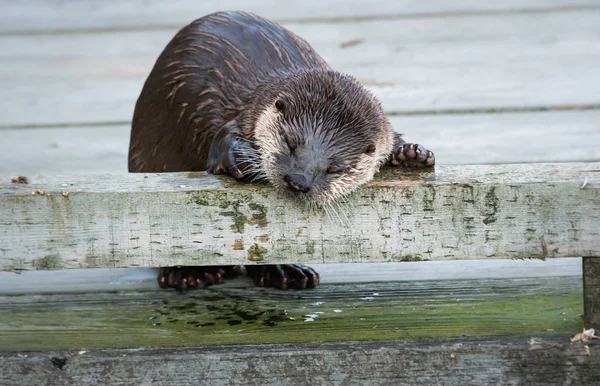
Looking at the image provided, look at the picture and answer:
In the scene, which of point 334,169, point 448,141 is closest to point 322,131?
point 334,169

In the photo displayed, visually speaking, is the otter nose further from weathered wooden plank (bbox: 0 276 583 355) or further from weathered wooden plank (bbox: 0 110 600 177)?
weathered wooden plank (bbox: 0 110 600 177)

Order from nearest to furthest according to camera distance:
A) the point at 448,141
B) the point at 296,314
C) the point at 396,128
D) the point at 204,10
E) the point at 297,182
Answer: the point at 297,182, the point at 296,314, the point at 448,141, the point at 396,128, the point at 204,10

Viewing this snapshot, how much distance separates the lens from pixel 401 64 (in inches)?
189

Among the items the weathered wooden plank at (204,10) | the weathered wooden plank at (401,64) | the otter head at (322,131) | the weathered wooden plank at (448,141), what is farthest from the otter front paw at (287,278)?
the weathered wooden plank at (204,10)

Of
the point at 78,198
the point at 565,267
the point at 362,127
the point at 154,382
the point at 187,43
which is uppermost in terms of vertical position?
the point at 187,43

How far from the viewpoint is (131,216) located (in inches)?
78.2

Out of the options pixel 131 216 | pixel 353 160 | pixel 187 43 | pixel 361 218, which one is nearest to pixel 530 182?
pixel 361 218

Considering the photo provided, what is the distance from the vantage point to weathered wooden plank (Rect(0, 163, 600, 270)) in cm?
195

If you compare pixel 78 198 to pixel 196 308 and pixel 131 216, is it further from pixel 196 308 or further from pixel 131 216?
pixel 196 308

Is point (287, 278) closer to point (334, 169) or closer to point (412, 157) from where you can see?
point (334, 169)

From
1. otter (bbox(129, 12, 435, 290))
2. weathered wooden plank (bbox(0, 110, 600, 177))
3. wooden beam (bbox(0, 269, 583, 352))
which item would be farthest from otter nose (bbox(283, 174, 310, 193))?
weathered wooden plank (bbox(0, 110, 600, 177))

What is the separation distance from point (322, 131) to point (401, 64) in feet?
8.15

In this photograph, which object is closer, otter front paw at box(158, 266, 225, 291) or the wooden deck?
the wooden deck

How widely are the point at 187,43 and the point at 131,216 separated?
1081 mm
